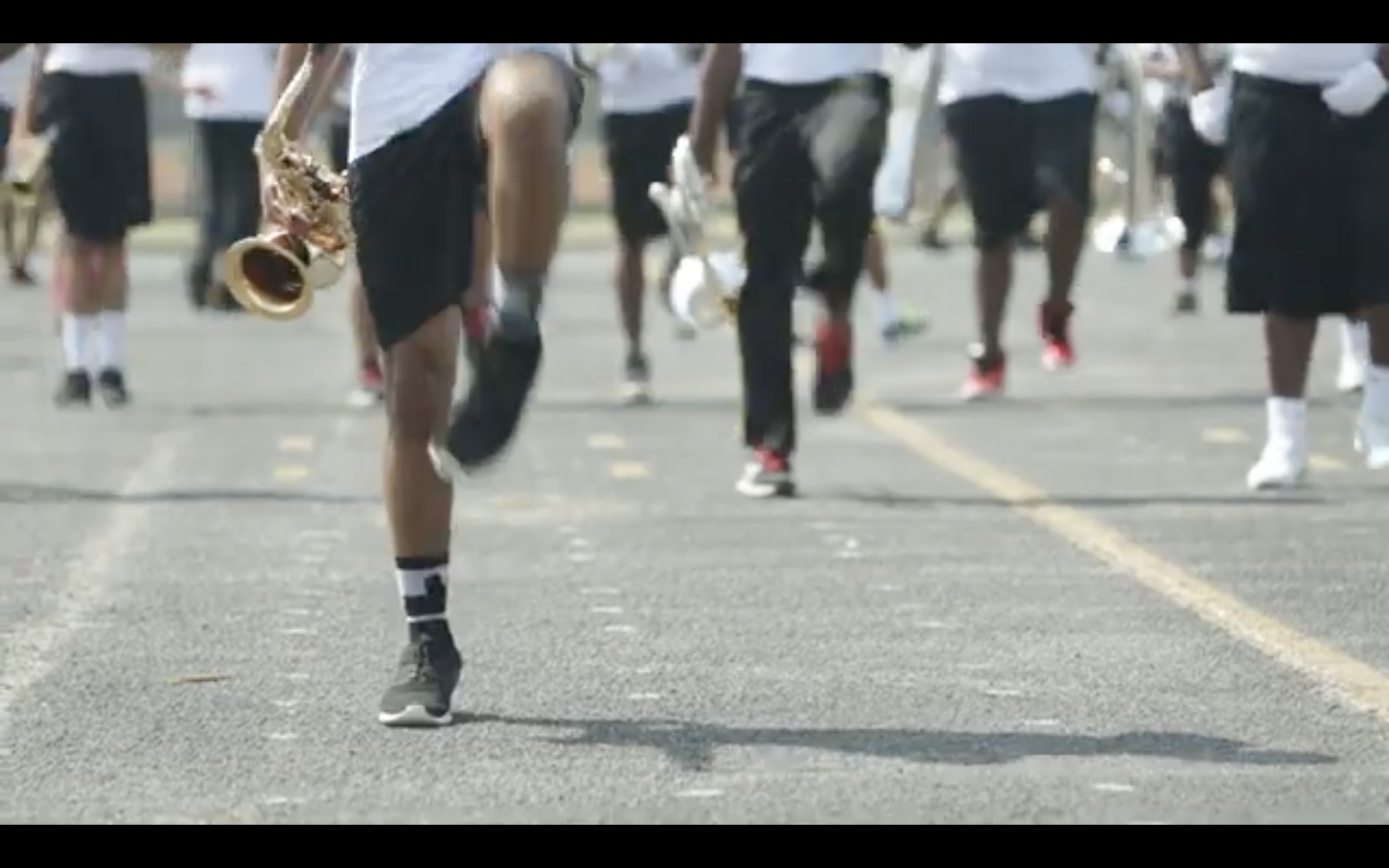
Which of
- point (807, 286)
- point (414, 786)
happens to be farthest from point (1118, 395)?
point (414, 786)

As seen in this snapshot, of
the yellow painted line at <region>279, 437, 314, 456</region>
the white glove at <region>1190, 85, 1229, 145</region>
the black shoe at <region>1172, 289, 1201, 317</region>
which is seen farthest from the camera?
the black shoe at <region>1172, 289, 1201, 317</region>

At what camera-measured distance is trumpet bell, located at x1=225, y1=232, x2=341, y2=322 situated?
7566 mm

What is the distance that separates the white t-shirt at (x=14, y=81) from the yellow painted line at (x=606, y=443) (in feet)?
9.57

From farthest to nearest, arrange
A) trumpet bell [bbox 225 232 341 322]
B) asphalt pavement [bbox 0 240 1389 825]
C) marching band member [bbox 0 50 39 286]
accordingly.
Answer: marching band member [bbox 0 50 39 286]
trumpet bell [bbox 225 232 341 322]
asphalt pavement [bbox 0 240 1389 825]

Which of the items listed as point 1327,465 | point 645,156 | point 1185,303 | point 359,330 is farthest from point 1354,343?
point 1185,303

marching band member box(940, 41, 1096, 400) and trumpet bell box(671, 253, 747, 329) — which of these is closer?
trumpet bell box(671, 253, 747, 329)

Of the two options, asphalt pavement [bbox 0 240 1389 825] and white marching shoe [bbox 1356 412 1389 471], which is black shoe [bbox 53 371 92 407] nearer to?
asphalt pavement [bbox 0 240 1389 825]

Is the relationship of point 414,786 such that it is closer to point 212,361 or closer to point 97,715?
point 97,715

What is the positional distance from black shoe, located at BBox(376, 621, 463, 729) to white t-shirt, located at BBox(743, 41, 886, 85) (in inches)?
179

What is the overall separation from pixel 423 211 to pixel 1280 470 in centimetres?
478

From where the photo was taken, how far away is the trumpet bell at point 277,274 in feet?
24.8

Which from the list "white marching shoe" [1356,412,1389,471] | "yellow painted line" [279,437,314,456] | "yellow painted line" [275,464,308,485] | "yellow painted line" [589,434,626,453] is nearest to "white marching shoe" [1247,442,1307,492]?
"white marching shoe" [1356,412,1389,471]

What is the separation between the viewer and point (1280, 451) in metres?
11.4

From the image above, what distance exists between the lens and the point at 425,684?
23.1 ft
